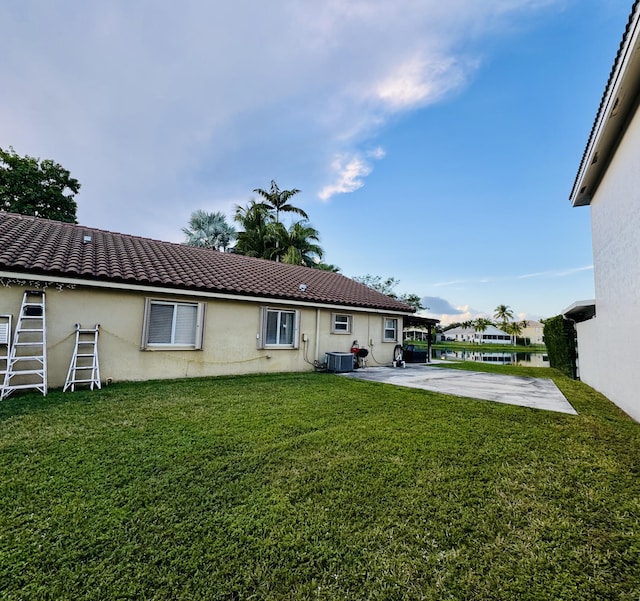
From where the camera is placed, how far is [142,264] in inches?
367

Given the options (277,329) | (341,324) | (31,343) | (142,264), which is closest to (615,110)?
(341,324)

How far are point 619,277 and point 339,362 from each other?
8.17m

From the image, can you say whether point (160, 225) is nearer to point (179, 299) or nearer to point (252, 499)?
point (179, 299)

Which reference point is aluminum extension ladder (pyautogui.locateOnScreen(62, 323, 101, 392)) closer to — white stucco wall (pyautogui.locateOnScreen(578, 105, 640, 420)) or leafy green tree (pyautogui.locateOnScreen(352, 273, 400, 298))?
white stucco wall (pyautogui.locateOnScreen(578, 105, 640, 420))

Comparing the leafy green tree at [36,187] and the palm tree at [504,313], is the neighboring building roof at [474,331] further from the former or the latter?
the leafy green tree at [36,187]

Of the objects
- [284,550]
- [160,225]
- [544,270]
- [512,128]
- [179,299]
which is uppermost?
[512,128]

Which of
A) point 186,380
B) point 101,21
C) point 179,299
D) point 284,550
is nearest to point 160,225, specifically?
point 101,21

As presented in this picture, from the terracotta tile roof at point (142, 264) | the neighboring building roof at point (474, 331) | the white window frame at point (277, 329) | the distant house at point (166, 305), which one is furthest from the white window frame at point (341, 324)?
the neighboring building roof at point (474, 331)

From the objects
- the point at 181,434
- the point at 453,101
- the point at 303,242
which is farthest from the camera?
the point at 303,242

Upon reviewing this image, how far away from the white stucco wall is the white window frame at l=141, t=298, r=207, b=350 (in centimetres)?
1020

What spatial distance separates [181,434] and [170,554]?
249 centimetres

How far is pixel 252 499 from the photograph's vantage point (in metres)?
2.90

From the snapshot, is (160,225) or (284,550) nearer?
(284,550)

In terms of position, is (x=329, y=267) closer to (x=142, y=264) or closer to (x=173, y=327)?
(x=142, y=264)
